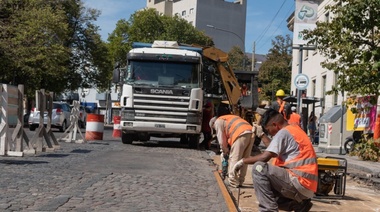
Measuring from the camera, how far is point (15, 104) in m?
13.0

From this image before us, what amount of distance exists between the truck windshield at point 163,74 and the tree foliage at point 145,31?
144 ft

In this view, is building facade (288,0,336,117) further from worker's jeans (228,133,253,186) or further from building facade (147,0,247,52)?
building facade (147,0,247,52)

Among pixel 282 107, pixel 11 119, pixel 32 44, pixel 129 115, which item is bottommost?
pixel 11 119

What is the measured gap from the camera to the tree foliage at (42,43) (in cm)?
3234

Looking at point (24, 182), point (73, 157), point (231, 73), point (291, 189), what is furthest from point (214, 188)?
point (231, 73)

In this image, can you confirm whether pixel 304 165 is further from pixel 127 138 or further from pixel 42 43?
pixel 42 43

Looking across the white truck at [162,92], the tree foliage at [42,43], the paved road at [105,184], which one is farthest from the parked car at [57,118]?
the paved road at [105,184]

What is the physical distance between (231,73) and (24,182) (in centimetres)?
1347

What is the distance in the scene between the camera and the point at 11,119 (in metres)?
12.9

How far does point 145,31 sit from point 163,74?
154 ft

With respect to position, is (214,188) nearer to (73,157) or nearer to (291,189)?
(291,189)

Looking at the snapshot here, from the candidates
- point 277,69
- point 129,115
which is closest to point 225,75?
point 129,115

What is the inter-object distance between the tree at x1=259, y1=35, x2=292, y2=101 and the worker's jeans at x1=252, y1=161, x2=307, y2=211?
45.3 metres

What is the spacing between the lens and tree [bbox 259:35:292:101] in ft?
176
